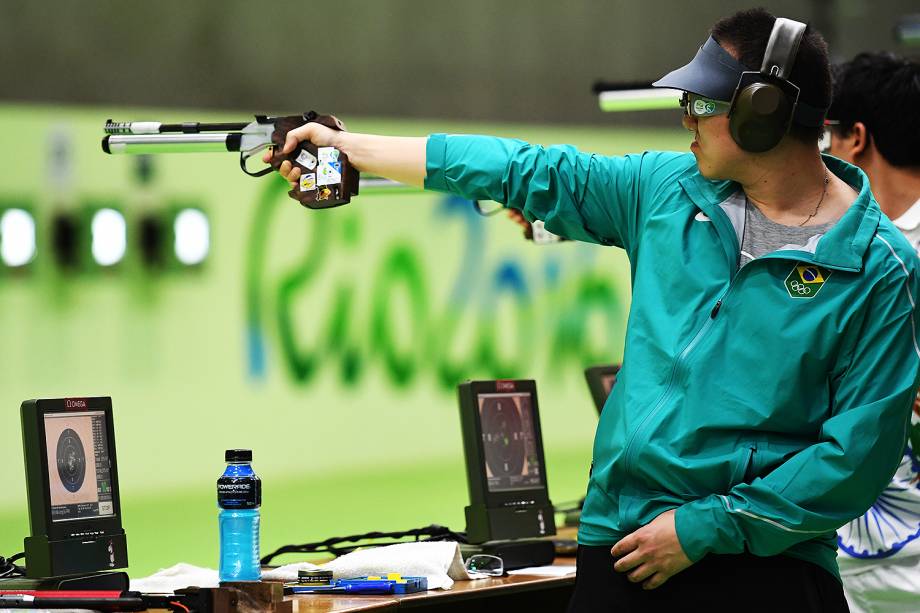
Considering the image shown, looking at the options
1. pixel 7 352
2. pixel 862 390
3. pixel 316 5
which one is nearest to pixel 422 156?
pixel 862 390

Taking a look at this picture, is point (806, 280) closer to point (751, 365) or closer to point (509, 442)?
point (751, 365)

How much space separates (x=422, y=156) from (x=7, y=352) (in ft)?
10.5

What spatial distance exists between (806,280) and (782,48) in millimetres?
329

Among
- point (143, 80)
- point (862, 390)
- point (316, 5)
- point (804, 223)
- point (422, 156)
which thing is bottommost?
point (862, 390)

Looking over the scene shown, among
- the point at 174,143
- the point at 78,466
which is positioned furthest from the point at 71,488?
the point at 174,143

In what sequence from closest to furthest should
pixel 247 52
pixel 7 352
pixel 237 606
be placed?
pixel 237 606, pixel 7 352, pixel 247 52

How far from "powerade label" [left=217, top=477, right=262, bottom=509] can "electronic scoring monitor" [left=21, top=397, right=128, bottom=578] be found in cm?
23

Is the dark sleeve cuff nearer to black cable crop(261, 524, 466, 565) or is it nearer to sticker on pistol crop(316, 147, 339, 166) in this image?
sticker on pistol crop(316, 147, 339, 166)

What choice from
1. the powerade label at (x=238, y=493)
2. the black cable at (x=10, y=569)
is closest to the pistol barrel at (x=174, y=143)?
the powerade label at (x=238, y=493)

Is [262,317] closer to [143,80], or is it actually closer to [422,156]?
[143,80]

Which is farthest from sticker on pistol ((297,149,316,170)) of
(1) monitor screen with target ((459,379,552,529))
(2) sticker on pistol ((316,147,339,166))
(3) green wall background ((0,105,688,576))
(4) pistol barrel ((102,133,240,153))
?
(3) green wall background ((0,105,688,576))

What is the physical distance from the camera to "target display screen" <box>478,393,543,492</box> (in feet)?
9.14

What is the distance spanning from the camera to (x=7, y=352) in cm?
473

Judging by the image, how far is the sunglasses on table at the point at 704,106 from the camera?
1.86 m
